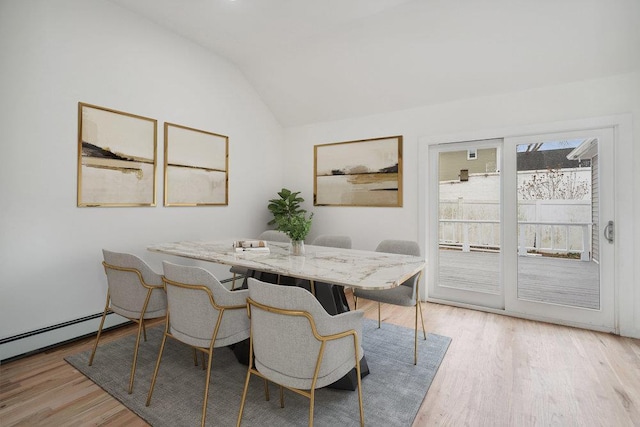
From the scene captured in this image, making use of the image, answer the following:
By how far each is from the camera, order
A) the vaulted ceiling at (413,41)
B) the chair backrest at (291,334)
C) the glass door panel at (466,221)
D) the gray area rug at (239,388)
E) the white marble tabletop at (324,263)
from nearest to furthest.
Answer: the chair backrest at (291,334) < the white marble tabletop at (324,263) < the gray area rug at (239,388) < the vaulted ceiling at (413,41) < the glass door panel at (466,221)

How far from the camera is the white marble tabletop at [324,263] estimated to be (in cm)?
169

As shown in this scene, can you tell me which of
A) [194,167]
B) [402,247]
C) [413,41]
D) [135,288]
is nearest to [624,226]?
[402,247]

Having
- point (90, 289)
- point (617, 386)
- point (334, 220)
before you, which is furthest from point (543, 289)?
point (90, 289)

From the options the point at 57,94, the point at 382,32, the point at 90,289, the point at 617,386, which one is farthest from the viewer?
the point at 382,32

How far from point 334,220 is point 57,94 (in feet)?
11.2

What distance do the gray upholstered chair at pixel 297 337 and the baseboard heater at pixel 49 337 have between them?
7.49ft

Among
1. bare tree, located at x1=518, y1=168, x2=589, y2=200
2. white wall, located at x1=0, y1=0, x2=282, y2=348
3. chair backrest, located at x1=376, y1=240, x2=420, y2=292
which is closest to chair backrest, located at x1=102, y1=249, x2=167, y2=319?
white wall, located at x1=0, y1=0, x2=282, y2=348

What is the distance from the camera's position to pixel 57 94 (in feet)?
8.77

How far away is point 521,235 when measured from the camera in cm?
349

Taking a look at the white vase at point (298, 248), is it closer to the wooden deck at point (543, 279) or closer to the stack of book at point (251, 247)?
the stack of book at point (251, 247)

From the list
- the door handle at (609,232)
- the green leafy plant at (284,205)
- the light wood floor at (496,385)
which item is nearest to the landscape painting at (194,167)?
the green leafy plant at (284,205)

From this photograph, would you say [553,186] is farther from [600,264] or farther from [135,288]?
[135,288]

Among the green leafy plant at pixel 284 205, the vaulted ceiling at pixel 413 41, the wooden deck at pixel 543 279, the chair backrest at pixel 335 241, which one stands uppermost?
the vaulted ceiling at pixel 413 41

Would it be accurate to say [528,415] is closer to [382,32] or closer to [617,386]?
[617,386]
